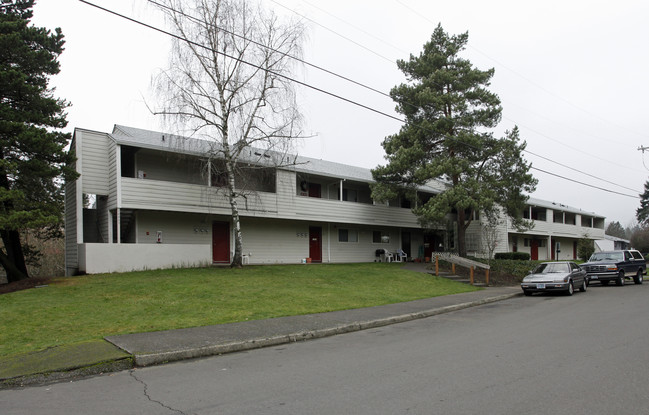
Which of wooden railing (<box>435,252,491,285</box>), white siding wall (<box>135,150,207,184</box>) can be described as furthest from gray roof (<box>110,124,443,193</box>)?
wooden railing (<box>435,252,491,285</box>)

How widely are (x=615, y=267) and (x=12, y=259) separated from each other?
27994mm

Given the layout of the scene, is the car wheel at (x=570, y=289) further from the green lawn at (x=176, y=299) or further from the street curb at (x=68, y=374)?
the street curb at (x=68, y=374)

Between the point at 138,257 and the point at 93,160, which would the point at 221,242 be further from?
the point at 93,160

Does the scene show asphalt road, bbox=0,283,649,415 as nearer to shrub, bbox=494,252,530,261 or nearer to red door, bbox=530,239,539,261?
shrub, bbox=494,252,530,261

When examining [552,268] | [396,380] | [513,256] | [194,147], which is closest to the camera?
[396,380]

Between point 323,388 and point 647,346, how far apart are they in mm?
6142

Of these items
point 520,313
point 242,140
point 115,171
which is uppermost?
point 242,140

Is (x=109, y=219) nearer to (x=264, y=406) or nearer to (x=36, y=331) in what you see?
(x=36, y=331)

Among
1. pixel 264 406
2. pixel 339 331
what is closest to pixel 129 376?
pixel 264 406

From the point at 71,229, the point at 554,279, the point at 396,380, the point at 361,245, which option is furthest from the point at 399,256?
the point at 396,380

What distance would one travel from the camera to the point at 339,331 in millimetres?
10445

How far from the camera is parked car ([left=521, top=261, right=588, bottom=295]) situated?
18239mm

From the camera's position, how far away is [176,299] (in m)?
13.2

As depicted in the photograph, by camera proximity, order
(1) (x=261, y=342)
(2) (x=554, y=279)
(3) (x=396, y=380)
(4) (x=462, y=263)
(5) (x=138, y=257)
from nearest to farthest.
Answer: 1. (3) (x=396, y=380)
2. (1) (x=261, y=342)
3. (2) (x=554, y=279)
4. (5) (x=138, y=257)
5. (4) (x=462, y=263)
